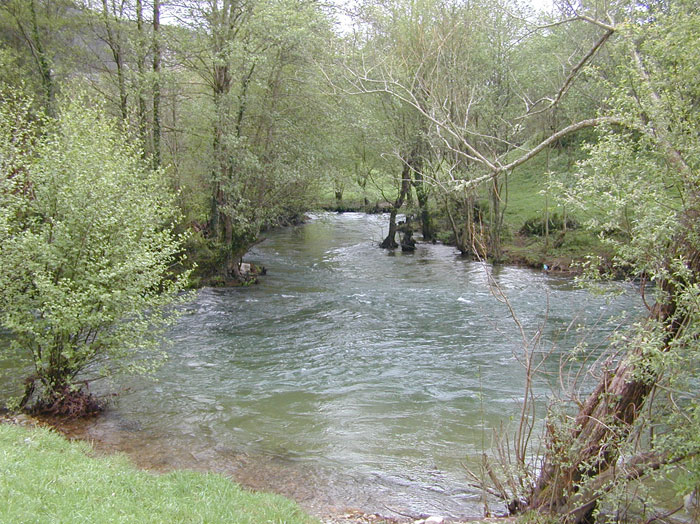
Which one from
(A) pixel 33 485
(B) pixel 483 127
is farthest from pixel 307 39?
(A) pixel 33 485

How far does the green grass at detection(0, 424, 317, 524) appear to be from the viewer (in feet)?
21.2

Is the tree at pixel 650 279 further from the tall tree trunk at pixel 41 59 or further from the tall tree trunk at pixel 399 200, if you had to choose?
the tall tree trunk at pixel 399 200

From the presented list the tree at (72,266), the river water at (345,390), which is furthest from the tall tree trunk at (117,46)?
the tree at (72,266)

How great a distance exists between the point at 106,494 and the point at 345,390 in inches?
285

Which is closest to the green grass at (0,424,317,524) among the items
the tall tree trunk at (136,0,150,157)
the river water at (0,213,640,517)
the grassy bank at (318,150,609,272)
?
the river water at (0,213,640,517)

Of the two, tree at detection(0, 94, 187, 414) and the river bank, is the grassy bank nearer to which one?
tree at detection(0, 94, 187, 414)

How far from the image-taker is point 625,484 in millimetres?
6828

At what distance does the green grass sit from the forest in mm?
2936

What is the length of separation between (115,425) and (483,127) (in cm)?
2413

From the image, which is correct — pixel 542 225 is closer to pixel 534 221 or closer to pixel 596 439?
pixel 534 221

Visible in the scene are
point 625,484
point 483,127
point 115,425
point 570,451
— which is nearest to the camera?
point 625,484

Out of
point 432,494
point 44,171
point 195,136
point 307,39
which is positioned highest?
point 307,39

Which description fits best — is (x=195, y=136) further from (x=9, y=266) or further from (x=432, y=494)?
(x=432, y=494)

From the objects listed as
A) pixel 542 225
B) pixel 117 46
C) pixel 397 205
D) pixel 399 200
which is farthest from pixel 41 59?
pixel 542 225
